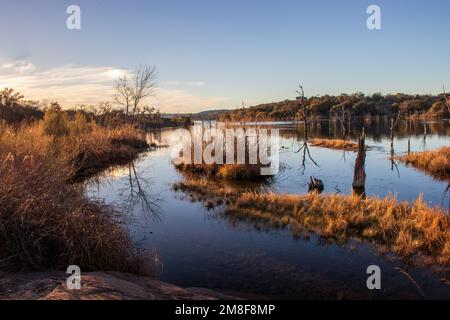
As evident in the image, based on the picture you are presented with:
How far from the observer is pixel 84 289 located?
356 cm

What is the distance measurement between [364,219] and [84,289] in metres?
6.55

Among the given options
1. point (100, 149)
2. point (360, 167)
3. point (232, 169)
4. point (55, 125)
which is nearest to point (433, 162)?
point (360, 167)

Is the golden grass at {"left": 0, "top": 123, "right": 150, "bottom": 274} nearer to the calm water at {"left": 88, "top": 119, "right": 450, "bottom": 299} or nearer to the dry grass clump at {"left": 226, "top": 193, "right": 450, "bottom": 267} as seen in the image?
the calm water at {"left": 88, "top": 119, "right": 450, "bottom": 299}

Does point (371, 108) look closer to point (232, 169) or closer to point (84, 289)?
point (232, 169)

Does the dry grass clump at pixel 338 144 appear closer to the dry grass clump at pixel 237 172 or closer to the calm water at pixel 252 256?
the dry grass clump at pixel 237 172

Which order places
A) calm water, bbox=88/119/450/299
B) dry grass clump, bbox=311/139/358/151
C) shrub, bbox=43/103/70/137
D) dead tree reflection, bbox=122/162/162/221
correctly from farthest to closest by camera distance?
dry grass clump, bbox=311/139/358/151 < shrub, bbox=43/103/70/137 < dead tree reflection, bbox=122/162/162/221 < calm water, bbox=88/119/450/299

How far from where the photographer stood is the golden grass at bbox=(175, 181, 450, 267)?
6.91 metres

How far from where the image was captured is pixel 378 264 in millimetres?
6379

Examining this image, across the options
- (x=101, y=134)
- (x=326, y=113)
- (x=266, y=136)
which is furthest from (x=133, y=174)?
(x=326, y=113)

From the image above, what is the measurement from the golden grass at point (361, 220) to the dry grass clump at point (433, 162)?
924 cm

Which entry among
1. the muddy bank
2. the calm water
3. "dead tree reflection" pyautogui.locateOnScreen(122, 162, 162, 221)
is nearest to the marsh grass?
"dead tree reflection" pyautogui.locateOnScreen(122, 162, 162, 221)

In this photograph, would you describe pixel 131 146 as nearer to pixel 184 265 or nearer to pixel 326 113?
pixel 184 265

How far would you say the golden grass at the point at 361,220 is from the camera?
691cm

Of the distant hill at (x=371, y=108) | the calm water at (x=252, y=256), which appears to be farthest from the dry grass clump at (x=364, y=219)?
the distant hill at (x=371, y=108)
